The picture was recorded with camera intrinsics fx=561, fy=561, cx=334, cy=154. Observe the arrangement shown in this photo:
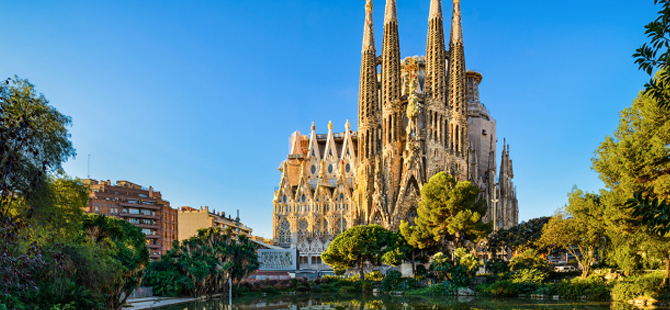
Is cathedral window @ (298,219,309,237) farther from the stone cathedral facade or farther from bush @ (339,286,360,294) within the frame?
bush @ (339,286,360,294)

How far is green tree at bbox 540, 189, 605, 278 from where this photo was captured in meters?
27.2

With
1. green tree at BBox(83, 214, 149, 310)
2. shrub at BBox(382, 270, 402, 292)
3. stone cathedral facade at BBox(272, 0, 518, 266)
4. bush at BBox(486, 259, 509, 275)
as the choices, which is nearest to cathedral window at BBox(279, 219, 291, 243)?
stone cathedral facade at BBox(272, 0, 518, 266)

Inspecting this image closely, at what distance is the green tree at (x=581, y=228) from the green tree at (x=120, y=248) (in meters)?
21.0

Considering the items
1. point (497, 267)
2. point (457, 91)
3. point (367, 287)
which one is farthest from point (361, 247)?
point (457, 91)

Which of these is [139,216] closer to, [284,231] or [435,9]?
[284,231]

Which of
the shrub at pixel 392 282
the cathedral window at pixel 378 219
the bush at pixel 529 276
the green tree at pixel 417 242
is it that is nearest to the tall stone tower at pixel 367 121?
the cathedral window at pixel 378 219

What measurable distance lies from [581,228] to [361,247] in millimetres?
14952

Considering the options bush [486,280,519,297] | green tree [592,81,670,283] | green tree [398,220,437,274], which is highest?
green tree [592,81,670,283]

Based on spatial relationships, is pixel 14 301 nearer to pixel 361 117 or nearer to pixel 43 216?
pixel 43 216

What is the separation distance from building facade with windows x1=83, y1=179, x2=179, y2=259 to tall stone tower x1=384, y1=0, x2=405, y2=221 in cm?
2796

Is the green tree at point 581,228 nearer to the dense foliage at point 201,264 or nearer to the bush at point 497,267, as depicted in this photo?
the bush at point 497,267

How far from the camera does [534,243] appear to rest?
121 feet

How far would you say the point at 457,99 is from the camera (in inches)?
2184

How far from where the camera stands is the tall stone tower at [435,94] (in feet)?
176
